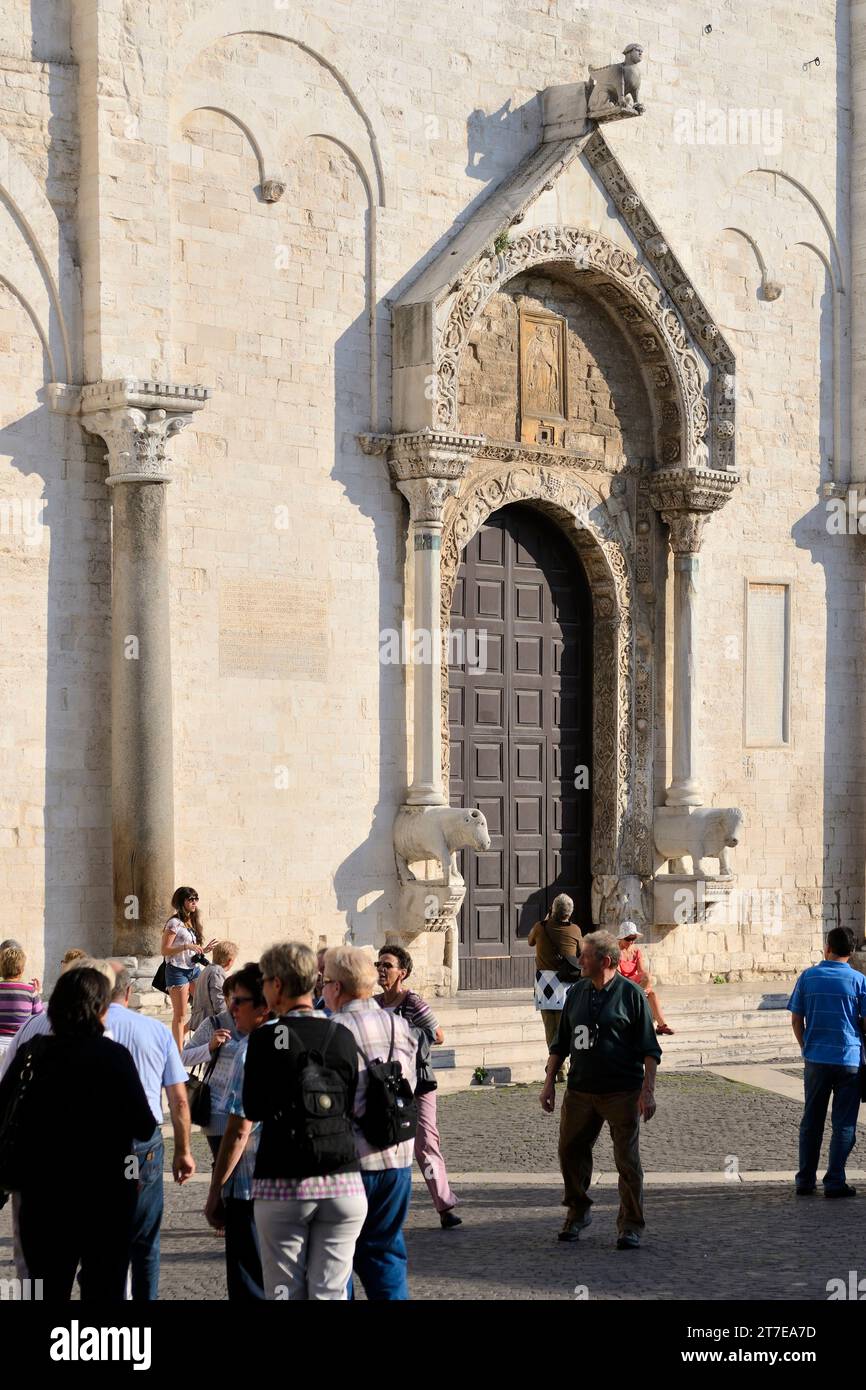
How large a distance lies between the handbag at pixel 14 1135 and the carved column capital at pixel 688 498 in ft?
44.3

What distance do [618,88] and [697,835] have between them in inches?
261

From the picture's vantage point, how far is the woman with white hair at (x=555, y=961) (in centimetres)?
1485

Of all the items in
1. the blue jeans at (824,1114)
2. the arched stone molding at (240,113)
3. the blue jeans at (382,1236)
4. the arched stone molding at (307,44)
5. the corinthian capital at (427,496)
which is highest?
the arched stone molding at (307,44)

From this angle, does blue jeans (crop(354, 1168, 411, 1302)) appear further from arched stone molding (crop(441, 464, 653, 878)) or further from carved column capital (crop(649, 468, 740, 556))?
carved column capital (crop(649, 468, 740, 556))

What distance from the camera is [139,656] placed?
15.1 meters

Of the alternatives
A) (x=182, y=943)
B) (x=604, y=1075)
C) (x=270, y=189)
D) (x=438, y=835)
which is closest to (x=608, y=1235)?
(x=604, y=1075)

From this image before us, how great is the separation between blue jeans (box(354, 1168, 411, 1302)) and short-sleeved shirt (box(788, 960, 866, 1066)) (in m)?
4.90

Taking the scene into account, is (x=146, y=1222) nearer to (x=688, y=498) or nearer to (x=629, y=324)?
(x=688, y=498)

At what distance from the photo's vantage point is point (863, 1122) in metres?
14.0

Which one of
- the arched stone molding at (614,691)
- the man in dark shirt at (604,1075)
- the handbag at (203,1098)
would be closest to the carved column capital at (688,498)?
the arched stone molding at (614,691)

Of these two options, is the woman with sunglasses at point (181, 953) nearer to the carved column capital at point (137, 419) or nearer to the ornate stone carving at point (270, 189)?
the carved column capital at point (137, 419)

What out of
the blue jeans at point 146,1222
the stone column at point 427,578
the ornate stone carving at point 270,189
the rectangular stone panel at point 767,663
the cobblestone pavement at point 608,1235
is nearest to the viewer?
the blue jeans at point 146,1222

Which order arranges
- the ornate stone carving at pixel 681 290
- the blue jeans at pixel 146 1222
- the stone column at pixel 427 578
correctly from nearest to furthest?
the blue jeans at pixel 146 1222 < the stone column at pixel 427 578 < the ornate stone carving at pixel 681 290
